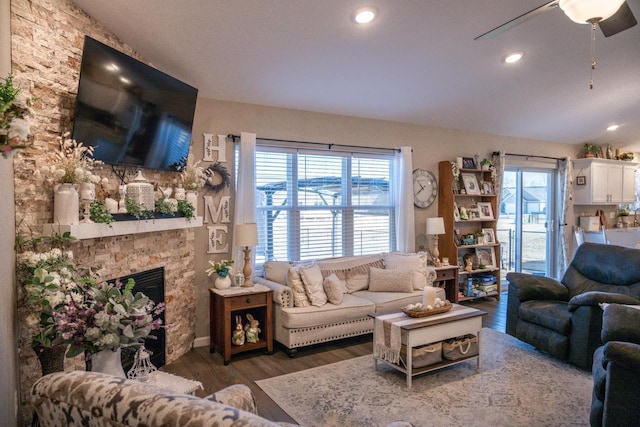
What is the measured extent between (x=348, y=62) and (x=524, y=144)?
4.45 metres

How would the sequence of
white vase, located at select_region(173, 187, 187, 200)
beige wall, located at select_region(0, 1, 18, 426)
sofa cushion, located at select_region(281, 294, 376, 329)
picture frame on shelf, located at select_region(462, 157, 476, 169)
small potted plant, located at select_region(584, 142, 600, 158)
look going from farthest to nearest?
small potted plant, located at select_region(584, 142, 600, 158), picture frame on shelf, located at select_region(462, 157, 476, 169), sofa cushion, located at select_region(281, 294, 376, 329), white vase, located at select_region(173, 187, 187, 200), beige wall, located at select_region(0, 1, 18, 426)

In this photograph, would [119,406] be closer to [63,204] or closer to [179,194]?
[63,204]

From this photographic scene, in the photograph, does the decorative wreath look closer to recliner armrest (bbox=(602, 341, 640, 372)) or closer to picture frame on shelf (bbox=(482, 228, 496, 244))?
recliner armrest (bbox=(602, 341, 640, 372))

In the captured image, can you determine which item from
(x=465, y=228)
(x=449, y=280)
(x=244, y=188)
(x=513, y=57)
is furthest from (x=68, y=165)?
(x=465, y=228)

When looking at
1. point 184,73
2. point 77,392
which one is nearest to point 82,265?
point 77,392

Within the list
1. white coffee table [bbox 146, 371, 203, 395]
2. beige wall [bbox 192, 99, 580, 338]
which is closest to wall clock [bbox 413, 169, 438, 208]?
beige wall [bbox 192, 99, 580, 338]

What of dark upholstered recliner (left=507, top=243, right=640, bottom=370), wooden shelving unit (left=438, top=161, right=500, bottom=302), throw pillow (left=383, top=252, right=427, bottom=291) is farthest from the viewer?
wooden shelving unit (left=438, top=161, right=500, bottom=302)

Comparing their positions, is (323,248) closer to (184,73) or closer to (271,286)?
(271,286)

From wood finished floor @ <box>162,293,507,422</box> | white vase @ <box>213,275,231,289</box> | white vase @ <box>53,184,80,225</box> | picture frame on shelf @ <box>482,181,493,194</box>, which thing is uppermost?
picture frame on shelf @ <box>482,181,493,194</box>

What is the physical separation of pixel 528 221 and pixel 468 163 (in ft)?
6.94

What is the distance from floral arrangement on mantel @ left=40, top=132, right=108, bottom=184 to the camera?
228 cm

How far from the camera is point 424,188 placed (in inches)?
222

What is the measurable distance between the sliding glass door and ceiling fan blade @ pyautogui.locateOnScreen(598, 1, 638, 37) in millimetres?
4319

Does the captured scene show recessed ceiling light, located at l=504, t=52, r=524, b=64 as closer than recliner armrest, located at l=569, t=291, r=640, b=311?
No
